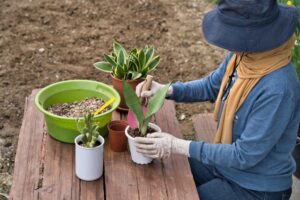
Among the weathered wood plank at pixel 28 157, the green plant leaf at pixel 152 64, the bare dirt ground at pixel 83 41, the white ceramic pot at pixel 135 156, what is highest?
the green plant leaf at pixel 152 64

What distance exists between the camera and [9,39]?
191 inches

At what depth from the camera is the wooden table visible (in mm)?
1934

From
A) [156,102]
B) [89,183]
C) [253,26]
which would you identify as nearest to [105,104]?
[156,102]

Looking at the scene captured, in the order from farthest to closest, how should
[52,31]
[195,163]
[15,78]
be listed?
[52,31] < [15,78] < [195,163]

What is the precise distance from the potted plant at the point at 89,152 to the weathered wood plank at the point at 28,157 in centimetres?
19

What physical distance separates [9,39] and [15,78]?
0.71 m

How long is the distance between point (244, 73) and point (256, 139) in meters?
0.30

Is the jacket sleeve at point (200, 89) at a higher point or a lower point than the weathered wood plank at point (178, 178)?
higher

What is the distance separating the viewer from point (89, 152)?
6.32 feet

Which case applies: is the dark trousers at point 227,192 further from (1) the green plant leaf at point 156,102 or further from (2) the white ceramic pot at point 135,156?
(1) the green plant leaf at point 156,102

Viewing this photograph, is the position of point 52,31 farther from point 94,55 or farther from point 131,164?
point 131,164

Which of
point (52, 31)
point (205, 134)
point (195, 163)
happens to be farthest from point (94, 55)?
point (195, 163)

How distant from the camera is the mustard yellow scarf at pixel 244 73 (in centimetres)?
206

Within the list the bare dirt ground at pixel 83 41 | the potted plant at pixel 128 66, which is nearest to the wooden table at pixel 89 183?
the potted plant at pixel 128 66
